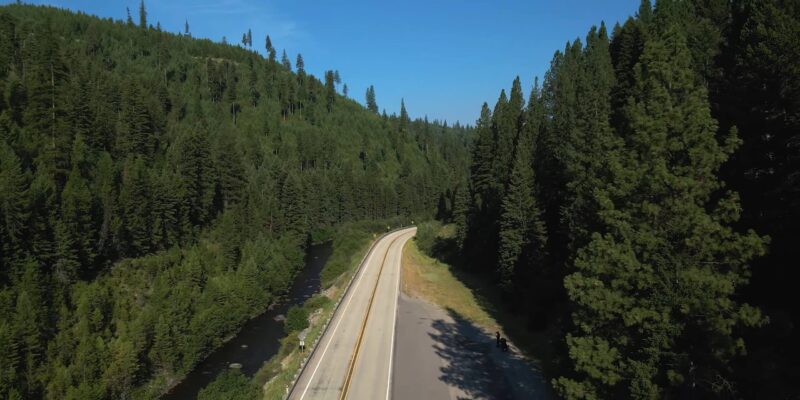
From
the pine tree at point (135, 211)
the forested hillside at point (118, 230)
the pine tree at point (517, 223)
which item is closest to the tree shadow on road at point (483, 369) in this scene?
the pine tree at point (517, 223)

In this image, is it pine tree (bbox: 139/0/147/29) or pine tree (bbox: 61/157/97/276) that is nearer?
pine tree (bbox: 61/157/97/276)

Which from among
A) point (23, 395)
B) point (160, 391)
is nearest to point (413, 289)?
point (160, 391)

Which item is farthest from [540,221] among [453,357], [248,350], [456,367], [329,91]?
[329,91]

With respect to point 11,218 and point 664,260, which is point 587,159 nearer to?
point 664,260

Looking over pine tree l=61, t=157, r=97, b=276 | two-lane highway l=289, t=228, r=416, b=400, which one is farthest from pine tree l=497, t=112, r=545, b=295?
pine tree l=61, t=157, r=97, b=276

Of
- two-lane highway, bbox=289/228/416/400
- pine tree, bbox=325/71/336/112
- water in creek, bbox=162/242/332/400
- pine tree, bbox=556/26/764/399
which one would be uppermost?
pine tree, bbox=325/71/336/112

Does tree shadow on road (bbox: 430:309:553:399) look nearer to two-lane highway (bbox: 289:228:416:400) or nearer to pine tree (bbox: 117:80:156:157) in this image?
two-lane highway (bbox: 289:228:416:400)

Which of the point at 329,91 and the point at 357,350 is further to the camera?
the point at 329,91
